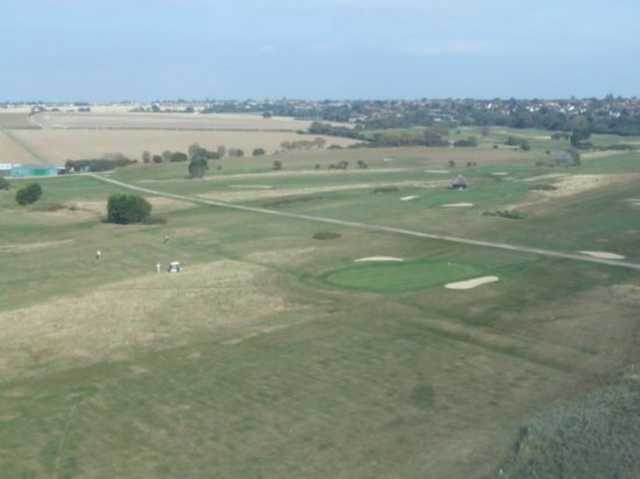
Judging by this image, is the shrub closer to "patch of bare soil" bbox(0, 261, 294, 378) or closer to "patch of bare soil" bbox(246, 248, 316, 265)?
"patch of bare soil" bbox(246, 248, 316, 265)

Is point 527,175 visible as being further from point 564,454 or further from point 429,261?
point 564,454

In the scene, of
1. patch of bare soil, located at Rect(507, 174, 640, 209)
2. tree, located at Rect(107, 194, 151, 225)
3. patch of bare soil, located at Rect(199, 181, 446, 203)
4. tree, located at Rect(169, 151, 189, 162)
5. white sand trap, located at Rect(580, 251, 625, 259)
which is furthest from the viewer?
tree, located at Rect(169, 151, 189, 162)

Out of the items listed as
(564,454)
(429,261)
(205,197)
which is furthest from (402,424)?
(205,197)

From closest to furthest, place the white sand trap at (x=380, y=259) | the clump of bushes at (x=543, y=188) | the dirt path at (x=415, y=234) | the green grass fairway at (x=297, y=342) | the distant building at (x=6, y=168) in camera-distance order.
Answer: the green grass fairway at (x=297, y=342), the dirt path at (x=415, y=234), the white sand trap at (x=380, y=259), the clump of bushes at (x=543, y=188), the distant building at (x=6, y=168)

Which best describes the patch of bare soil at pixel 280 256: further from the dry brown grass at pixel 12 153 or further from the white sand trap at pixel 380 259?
the dry brown grass at pixel 12 153

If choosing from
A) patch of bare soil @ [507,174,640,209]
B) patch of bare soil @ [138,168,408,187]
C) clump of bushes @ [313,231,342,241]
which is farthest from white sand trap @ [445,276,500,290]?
patch of bare soil @ [138,168,408,187]

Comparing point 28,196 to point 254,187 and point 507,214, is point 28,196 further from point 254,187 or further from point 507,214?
point 507,214

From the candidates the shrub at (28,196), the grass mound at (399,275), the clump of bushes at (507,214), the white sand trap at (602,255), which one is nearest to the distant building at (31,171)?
the shrub at (28,196)
